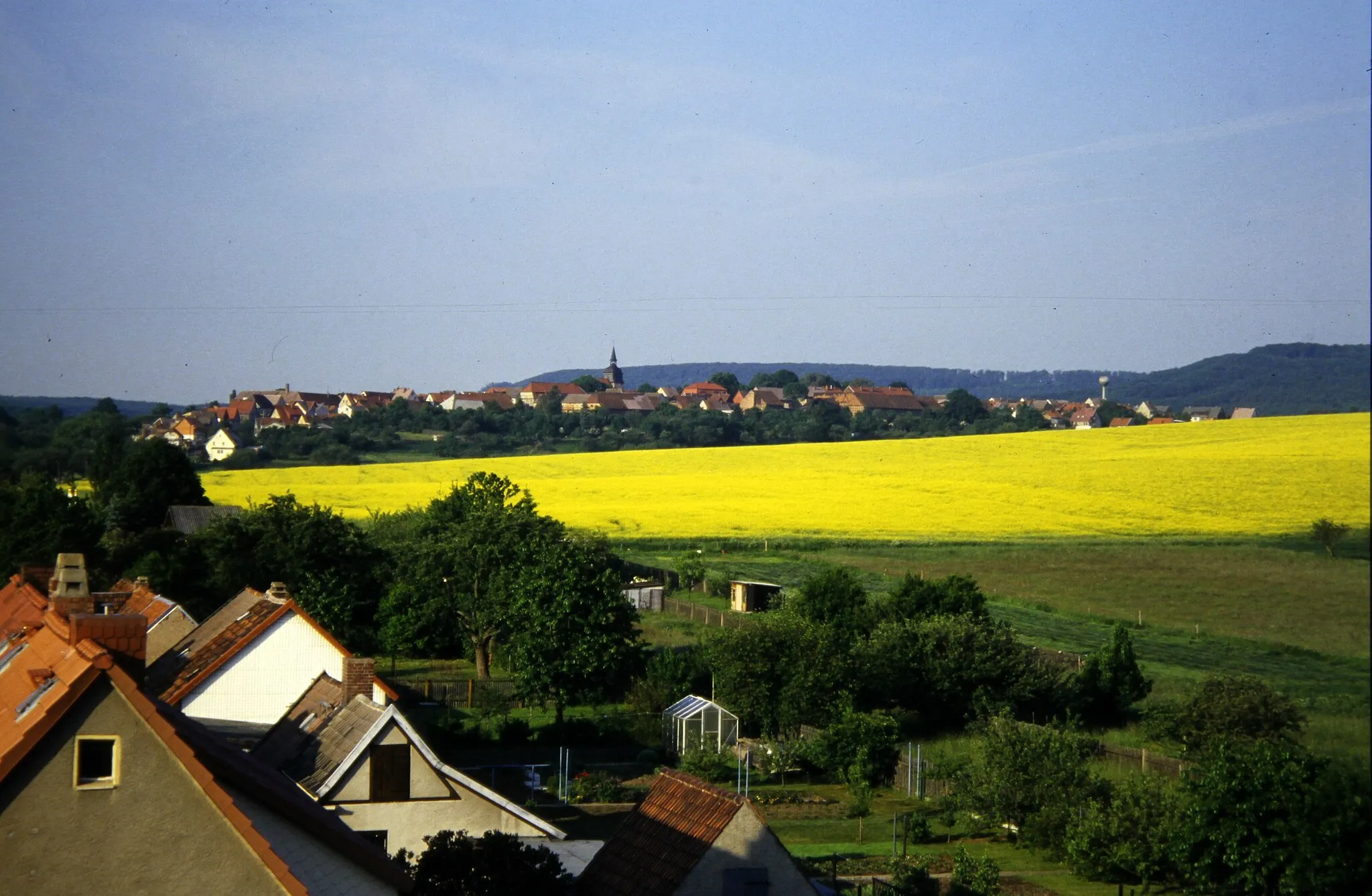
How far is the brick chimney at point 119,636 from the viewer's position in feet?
26.8

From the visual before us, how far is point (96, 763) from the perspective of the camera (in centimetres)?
748

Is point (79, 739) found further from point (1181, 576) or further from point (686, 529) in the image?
point (686, 529)

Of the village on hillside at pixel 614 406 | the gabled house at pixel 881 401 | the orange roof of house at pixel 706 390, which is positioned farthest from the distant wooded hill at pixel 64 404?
the orange roof of house at pixel 706 390

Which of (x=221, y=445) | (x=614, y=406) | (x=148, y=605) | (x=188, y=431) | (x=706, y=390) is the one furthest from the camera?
(x=706, y=390)

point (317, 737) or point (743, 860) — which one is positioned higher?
point (317, 737)

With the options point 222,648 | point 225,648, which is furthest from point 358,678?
point 222,648

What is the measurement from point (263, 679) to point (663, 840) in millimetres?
10272

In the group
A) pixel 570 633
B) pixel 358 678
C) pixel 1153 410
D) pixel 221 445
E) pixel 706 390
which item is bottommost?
pixel 570 633

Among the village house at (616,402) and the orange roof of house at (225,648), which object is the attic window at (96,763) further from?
the village house at (616,402)

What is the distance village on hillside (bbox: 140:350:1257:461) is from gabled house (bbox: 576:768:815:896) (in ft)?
160

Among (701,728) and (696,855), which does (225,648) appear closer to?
(701,728)

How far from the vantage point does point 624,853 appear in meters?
14.4

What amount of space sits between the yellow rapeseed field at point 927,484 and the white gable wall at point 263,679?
916 inches

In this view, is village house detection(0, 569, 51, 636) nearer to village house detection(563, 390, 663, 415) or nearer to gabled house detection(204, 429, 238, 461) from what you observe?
gabled house detection(204, 429, 238, 461)
